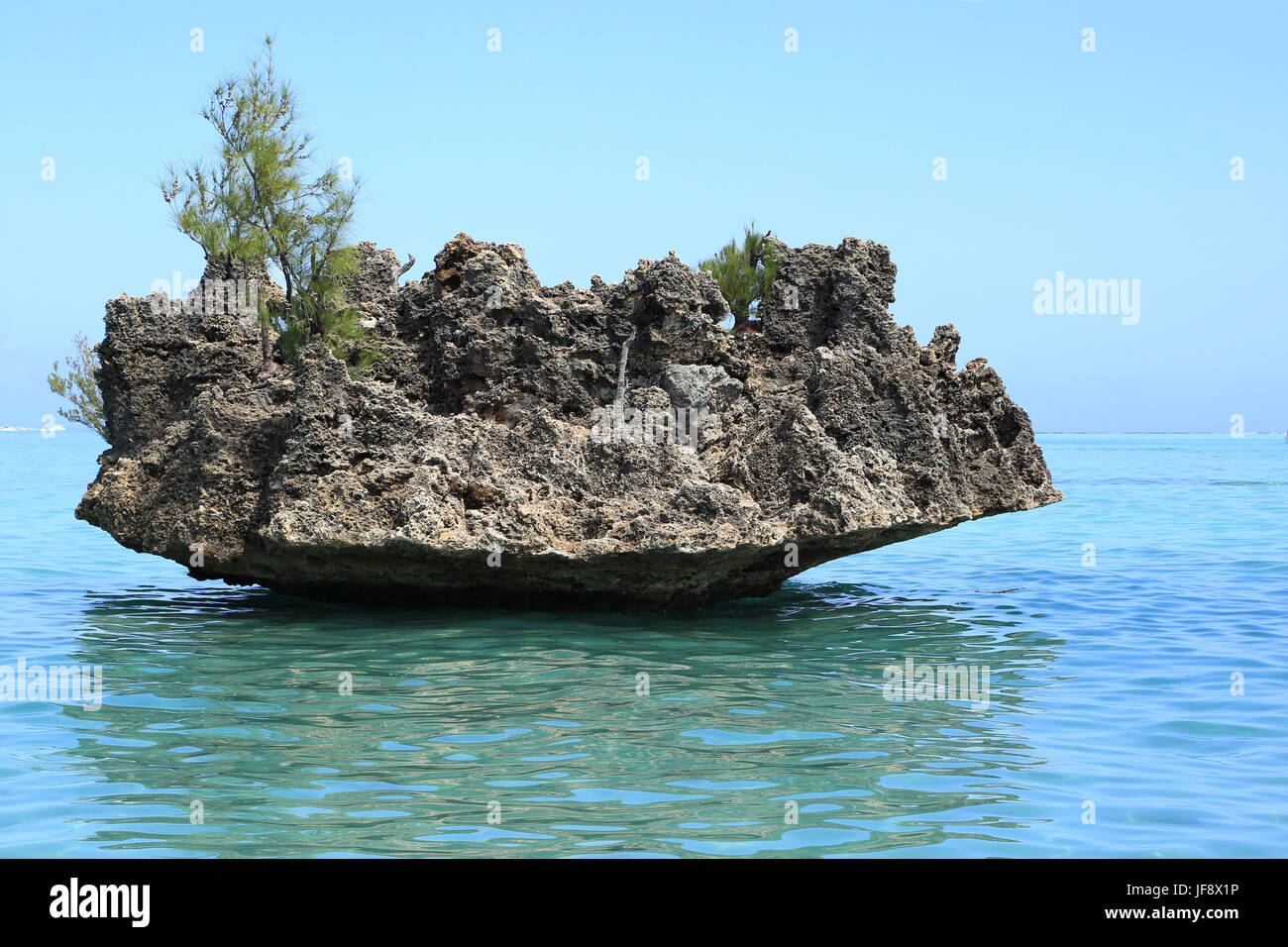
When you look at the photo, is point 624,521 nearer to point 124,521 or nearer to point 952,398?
point 952,398

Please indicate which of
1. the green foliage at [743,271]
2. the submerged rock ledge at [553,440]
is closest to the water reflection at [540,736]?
the submerged rock ledge at [553,440]

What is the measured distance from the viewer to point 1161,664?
9727 millimetres

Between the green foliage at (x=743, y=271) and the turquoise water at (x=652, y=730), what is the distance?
11.7 ft

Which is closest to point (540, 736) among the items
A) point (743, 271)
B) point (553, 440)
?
point (553, 440)

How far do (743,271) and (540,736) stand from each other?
6703mm

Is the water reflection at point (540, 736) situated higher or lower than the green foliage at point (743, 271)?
lower

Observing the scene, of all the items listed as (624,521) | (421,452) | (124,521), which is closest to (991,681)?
(624,521)

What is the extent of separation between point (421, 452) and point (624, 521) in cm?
216

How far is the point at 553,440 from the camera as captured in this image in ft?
36.6

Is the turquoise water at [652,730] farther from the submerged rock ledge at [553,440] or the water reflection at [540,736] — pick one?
the submerged rock ledge at [553,440]

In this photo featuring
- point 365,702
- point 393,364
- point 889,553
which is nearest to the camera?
point 365,702

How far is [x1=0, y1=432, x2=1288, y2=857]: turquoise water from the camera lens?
5598 mm

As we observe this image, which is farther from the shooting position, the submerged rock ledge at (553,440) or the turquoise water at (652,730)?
the submerged rock ledge at (553,440)

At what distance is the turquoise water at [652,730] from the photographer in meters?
5.60
